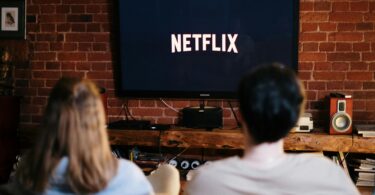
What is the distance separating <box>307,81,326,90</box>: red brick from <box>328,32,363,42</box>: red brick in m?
0.35

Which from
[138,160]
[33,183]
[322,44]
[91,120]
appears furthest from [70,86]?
[322,44]

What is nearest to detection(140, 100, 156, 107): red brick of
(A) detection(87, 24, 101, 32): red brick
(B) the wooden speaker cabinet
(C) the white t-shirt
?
(A) detection(87, 24, 101, 32): red brick

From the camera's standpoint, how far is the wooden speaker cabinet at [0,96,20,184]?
405 centimetres

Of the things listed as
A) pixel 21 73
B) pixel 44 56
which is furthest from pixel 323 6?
pixel 21 73

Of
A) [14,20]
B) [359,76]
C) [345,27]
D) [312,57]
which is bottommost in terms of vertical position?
[359,76]

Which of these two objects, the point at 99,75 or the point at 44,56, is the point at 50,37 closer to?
the point at 44,56

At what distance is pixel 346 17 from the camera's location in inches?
154

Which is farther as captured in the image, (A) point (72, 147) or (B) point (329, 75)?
(B) point (329, 75)

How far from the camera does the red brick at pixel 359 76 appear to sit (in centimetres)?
391

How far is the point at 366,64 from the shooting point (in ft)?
12.8

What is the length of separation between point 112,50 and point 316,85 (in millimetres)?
1724

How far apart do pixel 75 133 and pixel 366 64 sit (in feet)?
9.74

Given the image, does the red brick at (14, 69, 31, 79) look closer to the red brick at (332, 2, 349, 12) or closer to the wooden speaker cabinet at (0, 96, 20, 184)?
the wooden speaker cabinet at (0, 96, 20, 184)

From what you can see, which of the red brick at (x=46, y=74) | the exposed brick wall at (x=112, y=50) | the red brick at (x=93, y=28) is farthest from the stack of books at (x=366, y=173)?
the red brick at (x=46, y=74)
